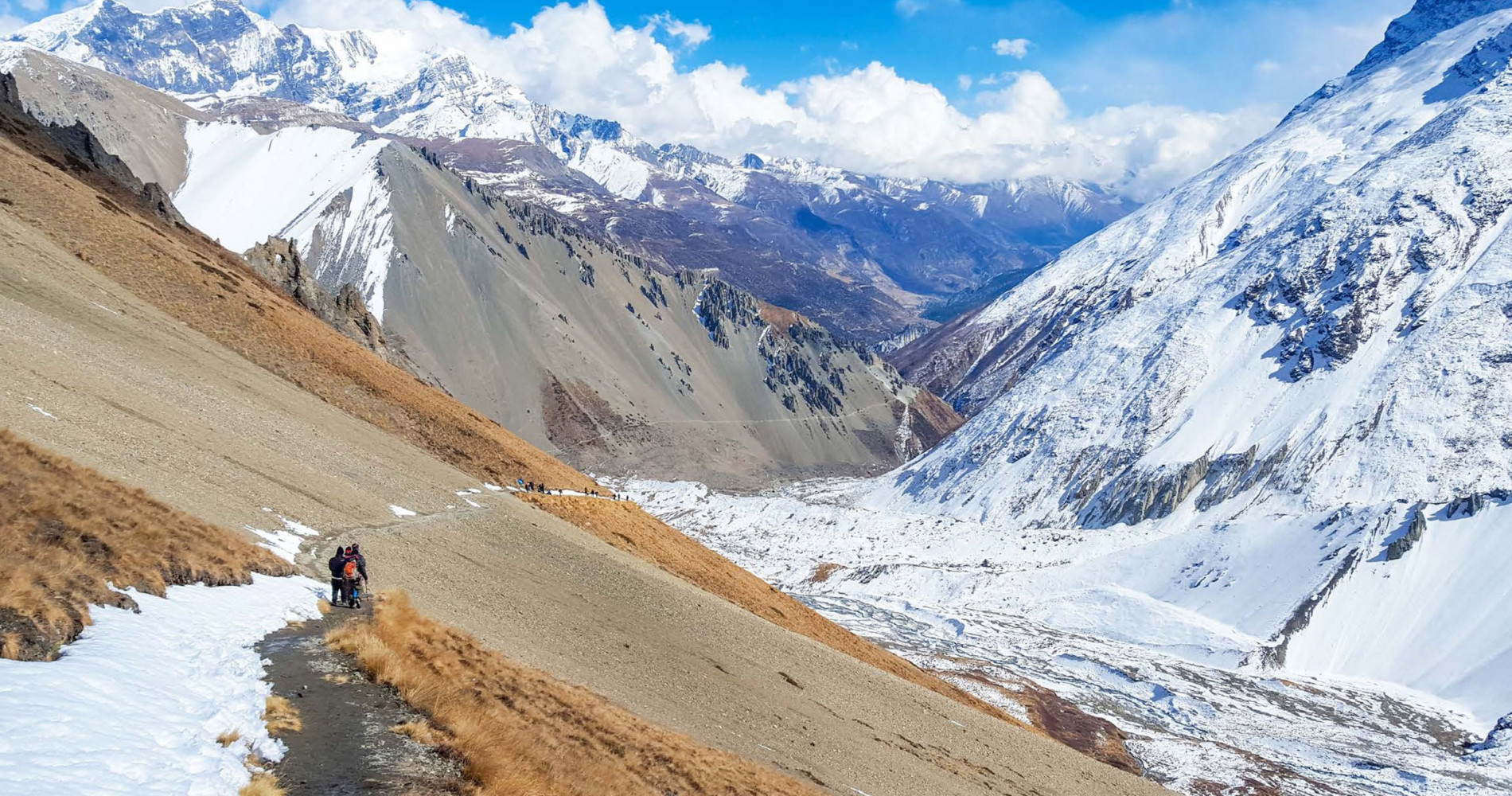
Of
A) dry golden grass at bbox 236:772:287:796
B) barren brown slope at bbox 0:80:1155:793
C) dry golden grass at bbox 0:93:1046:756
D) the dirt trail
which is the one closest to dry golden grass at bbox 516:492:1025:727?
dry golden grass at bbox 0:93:1046:756

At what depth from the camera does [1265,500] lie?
364 feet

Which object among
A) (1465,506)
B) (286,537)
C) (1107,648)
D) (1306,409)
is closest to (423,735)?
(286,537)

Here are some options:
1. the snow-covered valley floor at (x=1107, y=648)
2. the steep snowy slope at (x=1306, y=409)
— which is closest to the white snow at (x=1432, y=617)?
the steep snowy slope at (x=1306, y=409)

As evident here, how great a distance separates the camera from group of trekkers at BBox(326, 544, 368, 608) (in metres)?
19.8

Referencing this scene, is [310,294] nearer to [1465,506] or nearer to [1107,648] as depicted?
[1107,648]

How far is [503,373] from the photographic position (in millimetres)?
177125

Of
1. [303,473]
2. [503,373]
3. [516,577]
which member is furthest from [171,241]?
[503,373]

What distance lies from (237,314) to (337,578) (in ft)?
130

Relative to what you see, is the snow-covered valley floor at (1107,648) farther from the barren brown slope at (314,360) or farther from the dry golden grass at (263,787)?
the dry golden grass at (263,787)

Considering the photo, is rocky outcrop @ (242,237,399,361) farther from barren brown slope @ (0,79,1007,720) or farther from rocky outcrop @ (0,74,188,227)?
barren brown slope @ (0,79,1007,720)

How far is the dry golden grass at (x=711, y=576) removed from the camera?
1865 inches

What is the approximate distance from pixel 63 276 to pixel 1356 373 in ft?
464

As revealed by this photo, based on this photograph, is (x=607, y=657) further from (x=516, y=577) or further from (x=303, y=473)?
(x=303, y=473)

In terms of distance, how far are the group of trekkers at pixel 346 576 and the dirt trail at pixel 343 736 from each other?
12.0ft
